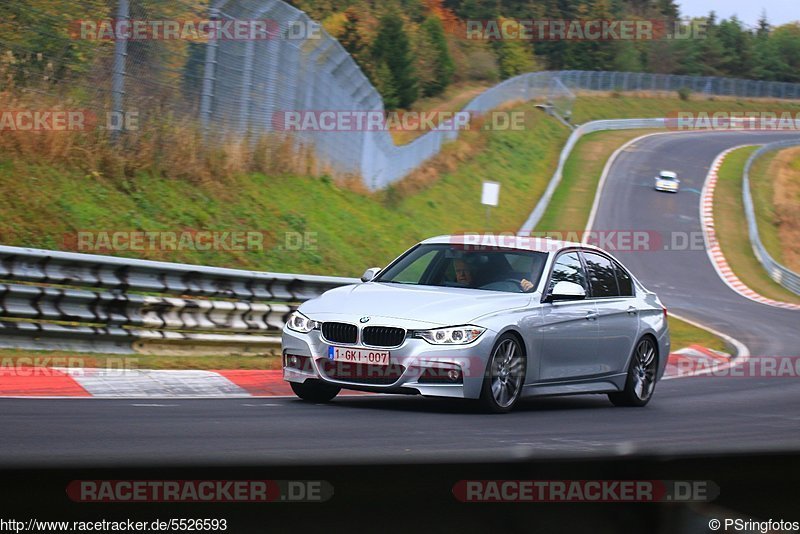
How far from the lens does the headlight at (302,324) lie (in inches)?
382

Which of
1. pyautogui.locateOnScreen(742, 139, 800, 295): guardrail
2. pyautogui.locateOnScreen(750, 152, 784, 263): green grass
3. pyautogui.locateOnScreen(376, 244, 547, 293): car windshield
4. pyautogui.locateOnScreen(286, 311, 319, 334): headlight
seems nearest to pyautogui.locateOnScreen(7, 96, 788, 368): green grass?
pyautogui.locateOnScreen(742, 139, 800, 295): guardrail

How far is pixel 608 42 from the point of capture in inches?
4259

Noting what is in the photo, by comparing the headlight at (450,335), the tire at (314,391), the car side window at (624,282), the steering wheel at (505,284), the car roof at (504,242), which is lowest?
the tire at (314,391)

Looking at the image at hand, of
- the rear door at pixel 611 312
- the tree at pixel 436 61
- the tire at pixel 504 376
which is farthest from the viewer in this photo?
the tree at pixel 436 61

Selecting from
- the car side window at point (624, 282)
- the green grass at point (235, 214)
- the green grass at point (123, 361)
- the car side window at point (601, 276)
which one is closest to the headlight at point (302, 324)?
the green grass at point (123, 361)

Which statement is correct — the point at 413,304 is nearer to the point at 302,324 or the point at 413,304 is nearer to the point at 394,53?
the point at 302,324

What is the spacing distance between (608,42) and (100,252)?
97.1m

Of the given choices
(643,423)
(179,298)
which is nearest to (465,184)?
(179,298)

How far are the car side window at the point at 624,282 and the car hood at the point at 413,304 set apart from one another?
6.30 feet

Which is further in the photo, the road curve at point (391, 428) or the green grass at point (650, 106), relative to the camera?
the green grass at point (650, 106)

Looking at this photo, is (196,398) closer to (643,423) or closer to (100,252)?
(643,423)

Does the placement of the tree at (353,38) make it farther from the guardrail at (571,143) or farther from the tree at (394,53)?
the guardrail at (571,143)

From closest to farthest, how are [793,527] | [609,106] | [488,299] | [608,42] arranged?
[793,527] < [488,299] < [609,106] < [608,42]

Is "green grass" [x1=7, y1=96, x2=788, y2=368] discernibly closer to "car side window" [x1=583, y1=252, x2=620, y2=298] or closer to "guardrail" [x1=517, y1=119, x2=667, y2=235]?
"guardrail" [x1=517, y1=119, x2=667, y2=235]
